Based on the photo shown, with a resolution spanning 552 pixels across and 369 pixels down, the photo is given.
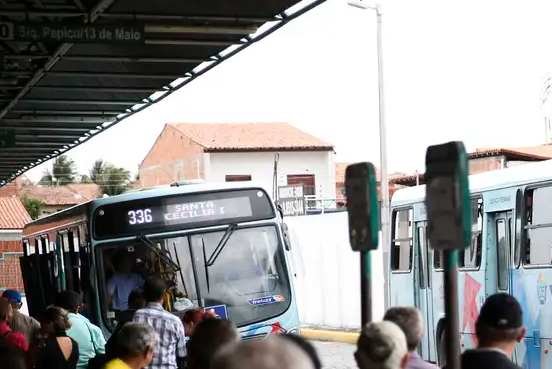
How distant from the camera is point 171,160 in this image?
82062 millimetres

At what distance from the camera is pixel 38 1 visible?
12117 millimetres

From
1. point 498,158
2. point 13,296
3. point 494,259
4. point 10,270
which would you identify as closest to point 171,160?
point 10,270

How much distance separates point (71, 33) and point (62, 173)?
113 metres

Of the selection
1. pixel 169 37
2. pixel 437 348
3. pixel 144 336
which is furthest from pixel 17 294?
pixel 437 348

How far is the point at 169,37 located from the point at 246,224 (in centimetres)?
265

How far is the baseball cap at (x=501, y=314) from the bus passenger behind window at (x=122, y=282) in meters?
7.86

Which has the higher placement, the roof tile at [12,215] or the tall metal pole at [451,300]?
the tall metal pole at [451,300]

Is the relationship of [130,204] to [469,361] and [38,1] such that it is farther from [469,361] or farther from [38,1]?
[469,361]

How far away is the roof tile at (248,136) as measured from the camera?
76750mm

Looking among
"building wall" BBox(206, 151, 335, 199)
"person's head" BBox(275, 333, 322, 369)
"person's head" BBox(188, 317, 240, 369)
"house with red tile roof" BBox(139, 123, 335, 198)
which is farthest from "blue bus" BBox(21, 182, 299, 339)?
"building wall" BBox(206, 151, 335, 199)

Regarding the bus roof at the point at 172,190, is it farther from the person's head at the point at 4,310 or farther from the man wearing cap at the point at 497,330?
the man wearing cap at the point at 497,330

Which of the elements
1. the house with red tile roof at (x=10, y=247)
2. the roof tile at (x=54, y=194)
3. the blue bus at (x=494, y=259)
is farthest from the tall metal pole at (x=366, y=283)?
the roof tile at (x=54, y=194)

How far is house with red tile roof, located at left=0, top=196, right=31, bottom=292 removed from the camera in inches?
2010

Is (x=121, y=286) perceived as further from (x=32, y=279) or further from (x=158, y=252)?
(x=32, y=279)
